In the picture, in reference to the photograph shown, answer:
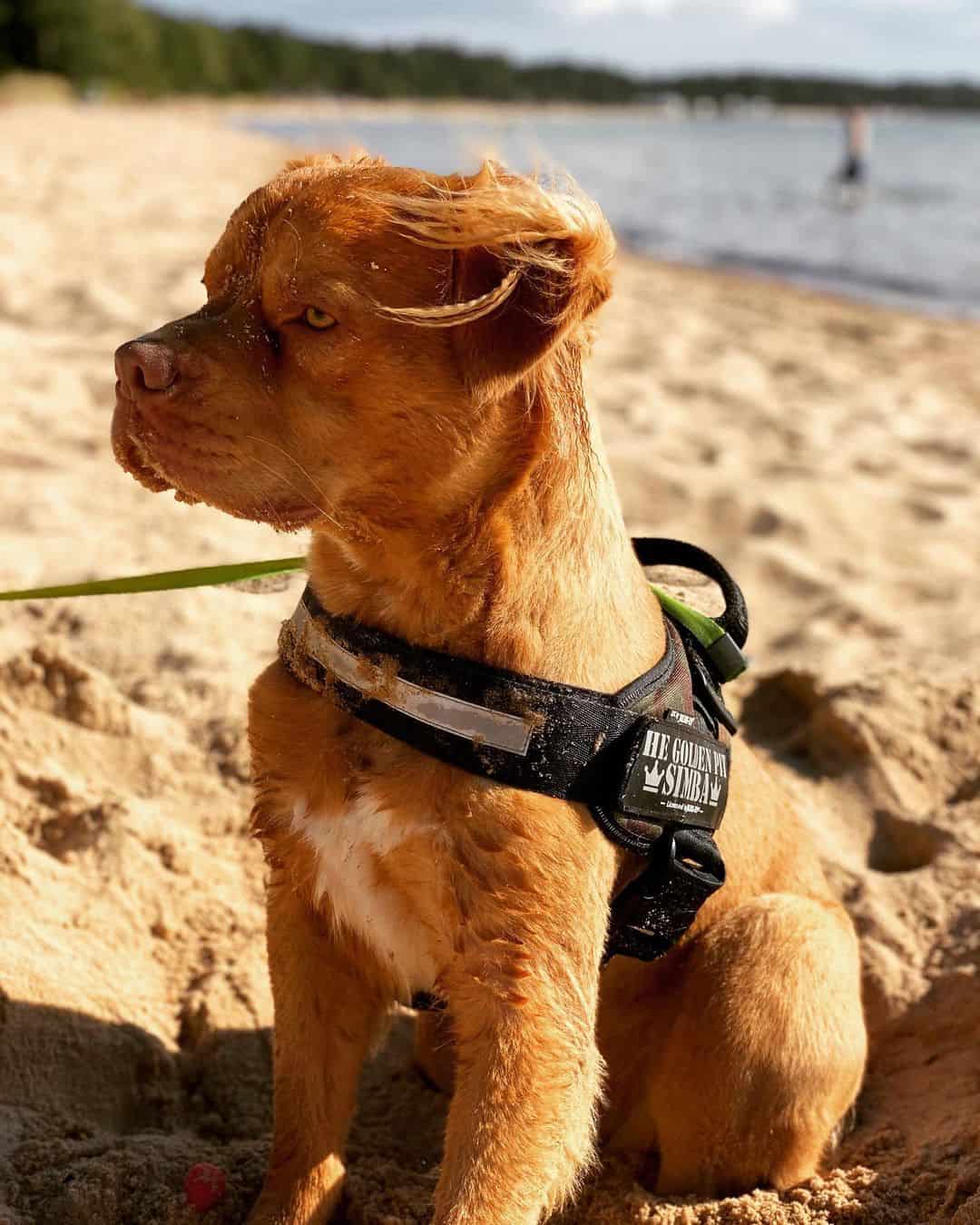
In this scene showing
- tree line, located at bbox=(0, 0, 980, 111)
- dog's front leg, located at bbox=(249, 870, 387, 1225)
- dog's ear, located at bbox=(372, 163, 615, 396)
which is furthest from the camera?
tree line, located at bbox=(0, 0, 980, 111)

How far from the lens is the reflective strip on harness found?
219 cm

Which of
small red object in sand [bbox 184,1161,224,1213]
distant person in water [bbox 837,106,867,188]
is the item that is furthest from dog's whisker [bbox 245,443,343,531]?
distant person in water [bbox 837,106,867,188]

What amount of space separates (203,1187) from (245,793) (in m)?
1.40

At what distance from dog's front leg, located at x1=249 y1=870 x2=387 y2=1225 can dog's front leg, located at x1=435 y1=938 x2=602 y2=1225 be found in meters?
0.43

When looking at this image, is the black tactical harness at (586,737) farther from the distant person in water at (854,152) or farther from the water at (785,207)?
the distant person in water at (854,152)

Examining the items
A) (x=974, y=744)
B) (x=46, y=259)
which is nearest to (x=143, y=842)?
(x=974, y=744)

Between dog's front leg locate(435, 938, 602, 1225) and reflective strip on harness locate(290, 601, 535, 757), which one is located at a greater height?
reflective strip on harness locate(290, 601, 535, 757)

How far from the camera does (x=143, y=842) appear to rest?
138 inches

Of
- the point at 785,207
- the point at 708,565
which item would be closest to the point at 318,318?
the point at 708,565

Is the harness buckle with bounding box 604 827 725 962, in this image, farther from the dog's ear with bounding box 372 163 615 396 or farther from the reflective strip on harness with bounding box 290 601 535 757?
the dog's ear with bounding box 372 163 615 396

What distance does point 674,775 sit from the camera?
236cm

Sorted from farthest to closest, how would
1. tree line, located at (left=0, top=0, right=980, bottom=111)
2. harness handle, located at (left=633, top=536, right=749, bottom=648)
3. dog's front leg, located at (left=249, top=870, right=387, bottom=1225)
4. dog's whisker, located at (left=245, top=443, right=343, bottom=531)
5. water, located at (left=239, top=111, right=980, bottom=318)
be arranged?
tree line, located at (left=0, top=0, right=980, bottom=111) → water, located at (left=239, top=111, right=980, bottom=318) → harness handle, located at (left=633, top=536, right=749, bottom=648) → dog's front leg, located at (left=249, top=870, right=387, bottom=1225) → dog's whisker, located at (left=245, top=443, right=343, bottom=531)

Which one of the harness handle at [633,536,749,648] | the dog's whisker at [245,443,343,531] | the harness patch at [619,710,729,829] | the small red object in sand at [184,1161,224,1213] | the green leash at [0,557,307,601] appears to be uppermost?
the dog's whisker at [245,443,343,531]

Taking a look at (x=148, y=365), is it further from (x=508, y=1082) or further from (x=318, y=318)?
(x=508, y=1082)
